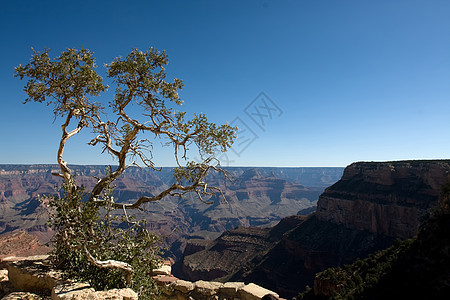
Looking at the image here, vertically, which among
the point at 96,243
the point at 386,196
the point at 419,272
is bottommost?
the point at 386,196

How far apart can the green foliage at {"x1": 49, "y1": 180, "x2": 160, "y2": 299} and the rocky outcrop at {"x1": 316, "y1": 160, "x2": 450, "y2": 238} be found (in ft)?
194

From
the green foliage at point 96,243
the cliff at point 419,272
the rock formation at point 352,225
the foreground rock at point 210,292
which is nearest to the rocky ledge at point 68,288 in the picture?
the foreground rock at point 210,292

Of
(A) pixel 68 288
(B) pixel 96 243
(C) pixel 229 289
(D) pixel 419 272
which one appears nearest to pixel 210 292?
(C) pixel 229 289

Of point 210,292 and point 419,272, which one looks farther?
point 419,272

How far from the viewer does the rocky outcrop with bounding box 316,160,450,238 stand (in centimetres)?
5234

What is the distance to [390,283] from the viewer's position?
17344 millimetres

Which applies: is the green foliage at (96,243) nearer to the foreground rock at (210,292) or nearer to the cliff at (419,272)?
the foreground rock at (210,292)

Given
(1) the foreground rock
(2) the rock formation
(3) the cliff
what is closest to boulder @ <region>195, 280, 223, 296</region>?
(1) the foreground rock

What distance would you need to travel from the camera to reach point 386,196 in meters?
58.6

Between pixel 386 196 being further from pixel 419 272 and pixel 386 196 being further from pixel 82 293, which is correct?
pixel 82 293

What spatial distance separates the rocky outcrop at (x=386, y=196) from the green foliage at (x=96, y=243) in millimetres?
59095

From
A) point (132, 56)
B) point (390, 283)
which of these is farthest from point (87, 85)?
point (390, 283)

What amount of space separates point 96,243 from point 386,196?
66436 mm

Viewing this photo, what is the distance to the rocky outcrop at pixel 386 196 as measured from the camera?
172 feet
